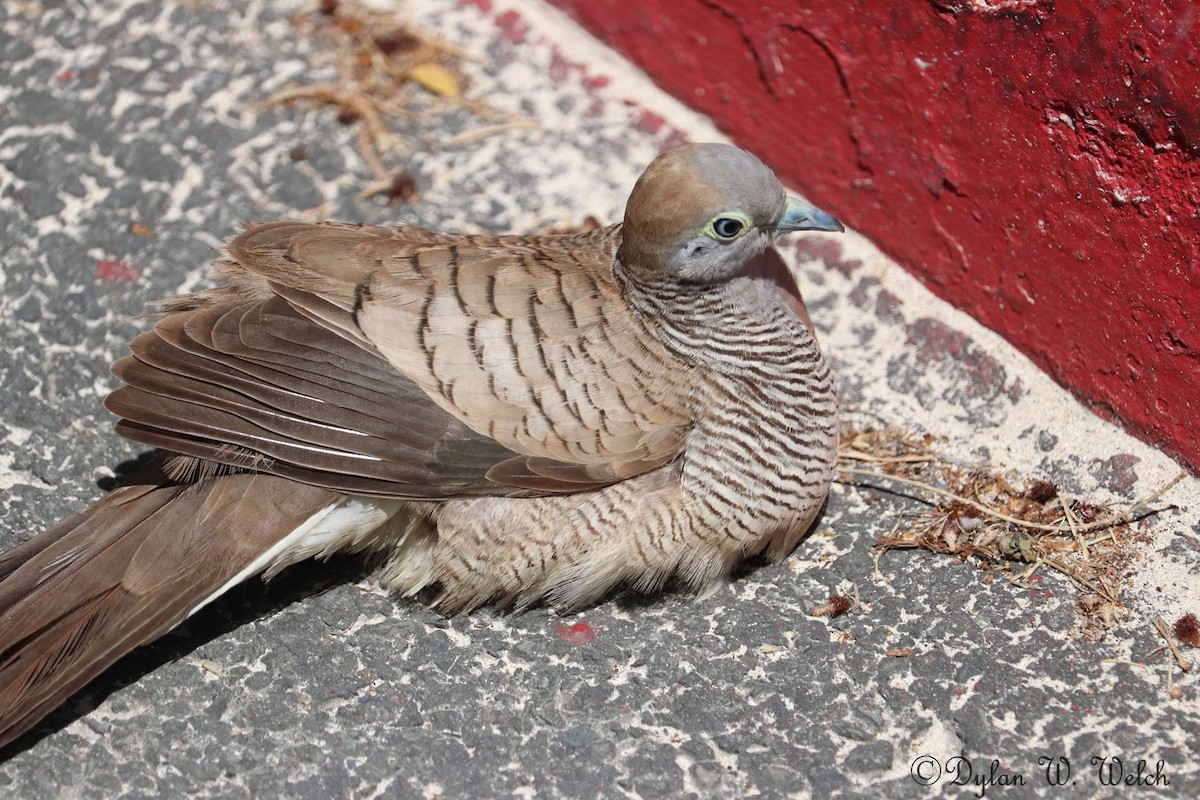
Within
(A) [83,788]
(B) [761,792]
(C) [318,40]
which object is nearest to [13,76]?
(C) [318,40]

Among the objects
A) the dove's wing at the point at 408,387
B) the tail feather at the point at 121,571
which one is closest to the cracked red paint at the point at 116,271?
the dove's wing at the point at 408,387

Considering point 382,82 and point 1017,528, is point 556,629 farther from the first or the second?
point 382,82

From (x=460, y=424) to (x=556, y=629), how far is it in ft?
2.44

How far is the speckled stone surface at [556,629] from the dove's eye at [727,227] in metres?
1.08

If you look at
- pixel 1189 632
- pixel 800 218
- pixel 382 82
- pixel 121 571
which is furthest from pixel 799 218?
pixel 382 82

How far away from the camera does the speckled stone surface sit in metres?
3.39

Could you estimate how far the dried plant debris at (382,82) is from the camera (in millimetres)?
5406

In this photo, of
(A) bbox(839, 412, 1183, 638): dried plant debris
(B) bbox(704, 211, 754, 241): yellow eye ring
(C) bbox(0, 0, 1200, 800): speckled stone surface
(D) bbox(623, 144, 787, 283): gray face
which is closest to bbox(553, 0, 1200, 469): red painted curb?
(C) bbox(0, 0, 1200, 800): speckled stone surface

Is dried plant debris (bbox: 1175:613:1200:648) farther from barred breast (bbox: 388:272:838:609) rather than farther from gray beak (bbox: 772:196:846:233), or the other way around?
gray beak (bbox: 772:196:846:233)

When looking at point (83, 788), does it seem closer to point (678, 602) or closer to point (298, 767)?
point (298, 767)

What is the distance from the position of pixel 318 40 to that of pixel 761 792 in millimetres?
3941

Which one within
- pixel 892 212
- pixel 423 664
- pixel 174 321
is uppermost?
pixel 174 321

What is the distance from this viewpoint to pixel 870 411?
4.48 meters

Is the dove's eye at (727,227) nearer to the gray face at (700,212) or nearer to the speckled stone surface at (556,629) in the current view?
the gray face at (700,212)
